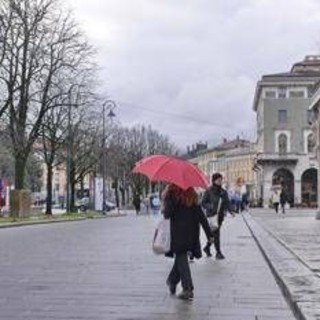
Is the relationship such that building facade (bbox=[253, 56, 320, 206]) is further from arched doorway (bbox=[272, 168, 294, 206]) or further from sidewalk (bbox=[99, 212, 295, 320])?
sidewalk (bbox=[99, 212, 295, 320])

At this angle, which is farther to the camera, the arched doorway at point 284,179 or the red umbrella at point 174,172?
the arched doorway at point 284,179

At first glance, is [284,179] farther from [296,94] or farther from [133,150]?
[133,150]

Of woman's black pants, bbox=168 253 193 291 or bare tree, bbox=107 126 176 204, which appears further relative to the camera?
bare tree, bbox=107 126 176 204

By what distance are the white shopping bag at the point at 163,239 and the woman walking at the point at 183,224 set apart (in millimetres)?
61

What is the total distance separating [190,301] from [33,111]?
177ft

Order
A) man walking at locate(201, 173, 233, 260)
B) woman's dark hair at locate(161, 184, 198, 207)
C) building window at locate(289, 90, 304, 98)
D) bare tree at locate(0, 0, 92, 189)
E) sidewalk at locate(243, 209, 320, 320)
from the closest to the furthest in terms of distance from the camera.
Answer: sidewalk at locate(243, 209, 320, 320), woman's dark hair at locate(161, 184, 198, 207), man walking at locate(201, 173, 233, 260), bare tree at locate(0, 0, 92, 189), building window at locate(289, 90, 304, 98)

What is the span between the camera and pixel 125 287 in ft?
48.6

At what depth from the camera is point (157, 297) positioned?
13.6m

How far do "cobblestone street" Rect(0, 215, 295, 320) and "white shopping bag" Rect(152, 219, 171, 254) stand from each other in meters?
0.75

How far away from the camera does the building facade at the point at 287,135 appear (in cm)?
13412

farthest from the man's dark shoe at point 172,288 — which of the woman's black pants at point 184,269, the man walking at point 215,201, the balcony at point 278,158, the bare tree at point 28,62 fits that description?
the balcony at point 278,158

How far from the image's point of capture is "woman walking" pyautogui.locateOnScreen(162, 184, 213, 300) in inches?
515

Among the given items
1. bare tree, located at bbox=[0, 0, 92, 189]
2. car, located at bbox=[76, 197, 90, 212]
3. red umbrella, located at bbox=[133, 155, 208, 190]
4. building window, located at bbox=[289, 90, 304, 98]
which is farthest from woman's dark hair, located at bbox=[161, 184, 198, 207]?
building window, located at bbox=[289, 90, 304, 98]

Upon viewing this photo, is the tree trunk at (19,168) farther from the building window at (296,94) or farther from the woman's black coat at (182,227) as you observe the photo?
the building window at (296,94)
